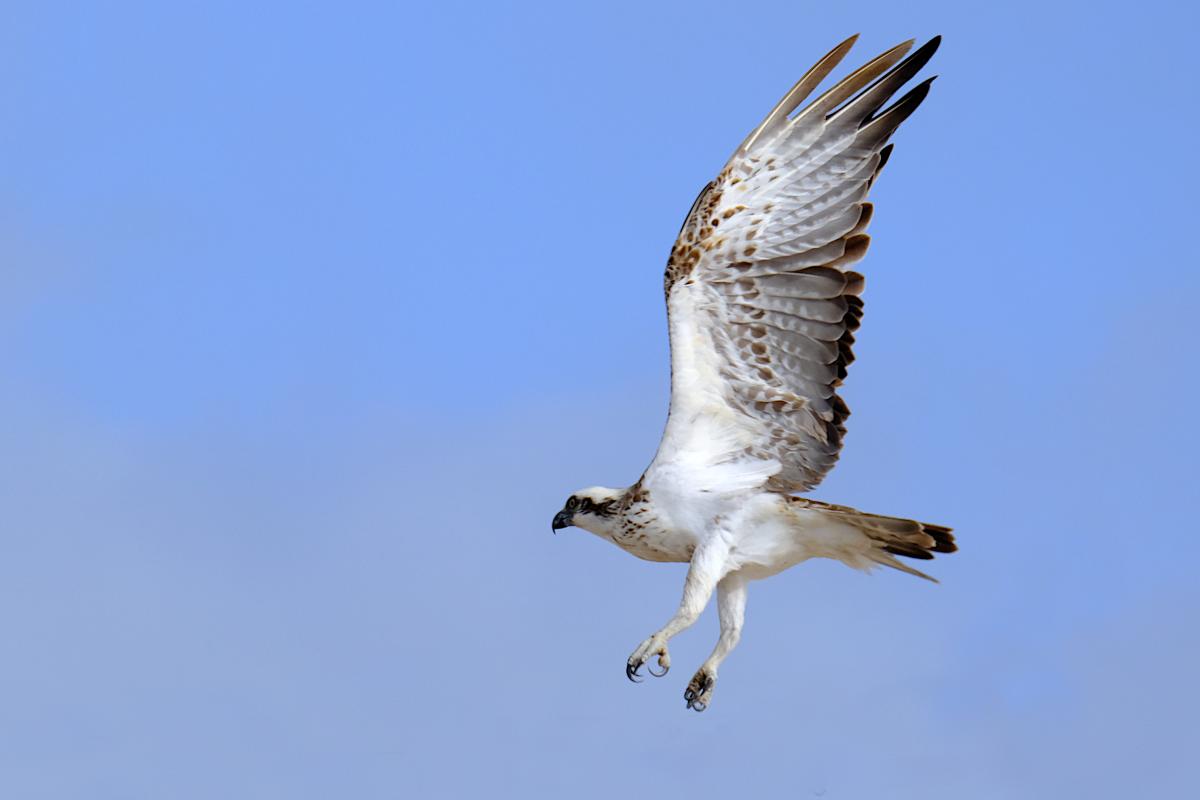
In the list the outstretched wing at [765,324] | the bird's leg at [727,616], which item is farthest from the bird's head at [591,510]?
the bird's leg at [727,616]

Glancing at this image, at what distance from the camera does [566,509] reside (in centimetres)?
1180

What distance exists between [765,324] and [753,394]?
1.54ft

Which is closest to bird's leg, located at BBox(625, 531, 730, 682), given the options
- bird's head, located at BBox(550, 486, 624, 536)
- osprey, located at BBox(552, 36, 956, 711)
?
osprey, located at BBox(552, 36, 956, 711)

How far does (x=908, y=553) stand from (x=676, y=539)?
1.49 meters

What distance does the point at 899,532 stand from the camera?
424 inches

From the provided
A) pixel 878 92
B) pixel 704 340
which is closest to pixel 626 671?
pixel 704 340

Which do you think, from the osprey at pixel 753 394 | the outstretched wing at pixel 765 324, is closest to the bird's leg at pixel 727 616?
the osprey at pixel 753 394

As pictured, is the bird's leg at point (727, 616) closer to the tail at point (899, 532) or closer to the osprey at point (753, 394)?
the osprey at point (753, 394)

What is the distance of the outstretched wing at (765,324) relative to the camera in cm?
1116

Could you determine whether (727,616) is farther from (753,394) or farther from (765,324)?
(765,324)

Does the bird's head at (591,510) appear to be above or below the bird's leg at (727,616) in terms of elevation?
above

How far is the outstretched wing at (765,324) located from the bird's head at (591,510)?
379 mm

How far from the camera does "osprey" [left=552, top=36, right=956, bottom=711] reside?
11.1m

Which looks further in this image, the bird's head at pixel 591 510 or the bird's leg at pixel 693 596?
the bird's head at pixel 591 510
